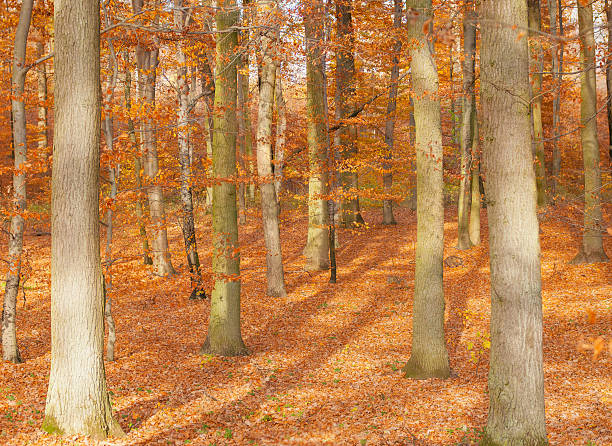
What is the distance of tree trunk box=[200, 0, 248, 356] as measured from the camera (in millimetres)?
9195

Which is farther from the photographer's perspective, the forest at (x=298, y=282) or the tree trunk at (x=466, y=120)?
the tree trunk at (x=466, y=120)

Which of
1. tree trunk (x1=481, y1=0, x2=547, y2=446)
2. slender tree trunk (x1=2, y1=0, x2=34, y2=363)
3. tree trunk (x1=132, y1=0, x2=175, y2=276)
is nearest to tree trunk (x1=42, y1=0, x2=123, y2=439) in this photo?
slender tree trunk (x1=2, y1=0, x2=34, y2=363)

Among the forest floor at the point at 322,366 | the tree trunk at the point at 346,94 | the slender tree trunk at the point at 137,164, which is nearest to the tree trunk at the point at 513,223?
the forest floor at the point at 322,366

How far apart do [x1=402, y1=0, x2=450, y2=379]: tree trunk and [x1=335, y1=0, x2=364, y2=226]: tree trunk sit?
4959 millimetres

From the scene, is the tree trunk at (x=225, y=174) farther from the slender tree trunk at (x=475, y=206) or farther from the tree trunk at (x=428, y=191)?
the slender tree trunk at (x=475, y=206)

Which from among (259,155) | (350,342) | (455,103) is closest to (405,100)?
(455,103)

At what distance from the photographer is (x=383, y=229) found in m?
22.3

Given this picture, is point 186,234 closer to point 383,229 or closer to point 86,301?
point 86,301

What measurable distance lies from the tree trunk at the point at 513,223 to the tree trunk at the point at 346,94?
7.77m

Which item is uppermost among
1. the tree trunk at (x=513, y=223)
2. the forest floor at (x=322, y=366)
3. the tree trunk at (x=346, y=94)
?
the tree trunk at (x=346, y=94)

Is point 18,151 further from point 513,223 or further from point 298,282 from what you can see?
point 298,282

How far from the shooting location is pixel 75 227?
18.4ft

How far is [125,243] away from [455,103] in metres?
16.4

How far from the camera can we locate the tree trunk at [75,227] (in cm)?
562
